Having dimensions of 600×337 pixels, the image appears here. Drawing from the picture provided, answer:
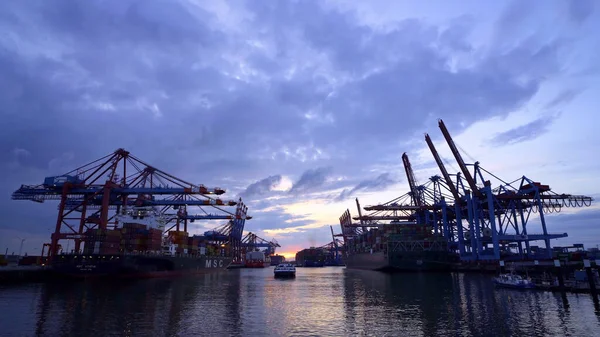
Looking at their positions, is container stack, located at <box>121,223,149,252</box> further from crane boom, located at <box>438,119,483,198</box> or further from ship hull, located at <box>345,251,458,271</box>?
crane boom, located at <box>438,119,483,198</box>

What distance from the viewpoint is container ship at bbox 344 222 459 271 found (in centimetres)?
9394

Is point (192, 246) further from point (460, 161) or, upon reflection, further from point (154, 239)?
point (460, 161)

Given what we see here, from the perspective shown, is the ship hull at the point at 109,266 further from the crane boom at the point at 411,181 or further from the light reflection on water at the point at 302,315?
the crane boom at the point at 411,181

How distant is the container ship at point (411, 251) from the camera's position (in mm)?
93938

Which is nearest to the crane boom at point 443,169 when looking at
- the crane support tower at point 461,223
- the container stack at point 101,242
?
the crane support tower at point 461,223

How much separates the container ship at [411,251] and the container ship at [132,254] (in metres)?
49.7

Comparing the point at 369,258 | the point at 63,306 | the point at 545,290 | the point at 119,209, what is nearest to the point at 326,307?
the point at 63,306

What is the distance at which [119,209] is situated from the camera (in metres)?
79.2

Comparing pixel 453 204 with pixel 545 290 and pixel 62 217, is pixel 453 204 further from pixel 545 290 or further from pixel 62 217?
pixel 62 217

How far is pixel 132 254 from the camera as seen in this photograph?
63.3 m

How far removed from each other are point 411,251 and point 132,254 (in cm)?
6582

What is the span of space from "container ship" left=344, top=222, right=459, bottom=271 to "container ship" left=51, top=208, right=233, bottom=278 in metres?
49.7

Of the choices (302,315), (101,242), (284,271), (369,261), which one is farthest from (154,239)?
(369,261)

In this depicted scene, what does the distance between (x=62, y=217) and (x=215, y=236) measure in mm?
85659
